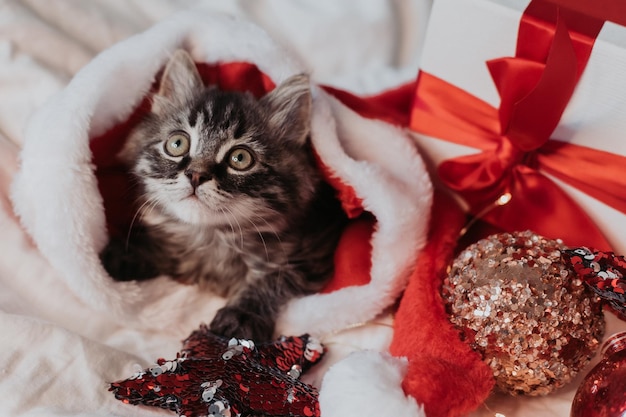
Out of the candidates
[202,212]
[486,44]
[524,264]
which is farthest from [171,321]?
[486,44]

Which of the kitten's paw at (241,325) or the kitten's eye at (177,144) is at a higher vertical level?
the kitten's eye at (177,144)

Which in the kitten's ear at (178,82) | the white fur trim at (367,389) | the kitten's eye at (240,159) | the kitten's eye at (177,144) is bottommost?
the white fur trim at (367,389)

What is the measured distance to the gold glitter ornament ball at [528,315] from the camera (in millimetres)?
855

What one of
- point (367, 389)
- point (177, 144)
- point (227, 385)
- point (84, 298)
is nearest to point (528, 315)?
point (367, 389)

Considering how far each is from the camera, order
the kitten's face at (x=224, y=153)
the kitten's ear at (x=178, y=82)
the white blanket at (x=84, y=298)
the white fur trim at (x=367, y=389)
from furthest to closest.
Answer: the kitten's ear at (x=178, y=82) < the kitten's face at (x=224, y=153) < the white blanket at (x=84, y=298) < the white fur trim at (x=367, y=389)

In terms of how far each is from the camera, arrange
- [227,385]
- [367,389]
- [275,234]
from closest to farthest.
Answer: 1. [367,389]
2. [227,385]
3. [275,234]

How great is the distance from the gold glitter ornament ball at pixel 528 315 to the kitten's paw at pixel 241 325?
34 centimetres

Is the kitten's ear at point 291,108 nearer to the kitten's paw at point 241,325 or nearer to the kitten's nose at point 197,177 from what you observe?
the kitten's nose at point 197,177

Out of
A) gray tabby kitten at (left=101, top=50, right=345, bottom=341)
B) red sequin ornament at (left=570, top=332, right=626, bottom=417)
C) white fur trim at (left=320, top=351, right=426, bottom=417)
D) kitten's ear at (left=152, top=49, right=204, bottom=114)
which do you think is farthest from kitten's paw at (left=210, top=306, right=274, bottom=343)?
red sequin ornament at (left=570, top=332, right=626, bottom=417)

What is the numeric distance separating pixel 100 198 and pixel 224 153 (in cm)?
24

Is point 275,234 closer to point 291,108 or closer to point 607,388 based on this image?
point 291,108

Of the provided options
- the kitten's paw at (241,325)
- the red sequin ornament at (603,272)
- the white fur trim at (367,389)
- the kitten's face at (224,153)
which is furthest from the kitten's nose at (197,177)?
the red sequin ornament at (603,272)

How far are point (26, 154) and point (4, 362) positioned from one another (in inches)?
13.7

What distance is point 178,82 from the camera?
1.12 m
